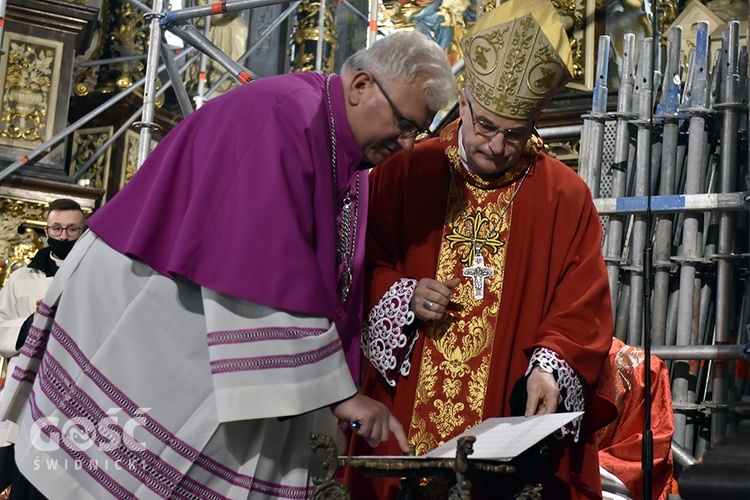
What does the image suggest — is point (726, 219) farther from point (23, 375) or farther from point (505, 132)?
point (23, 375)

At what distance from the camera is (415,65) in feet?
9.22

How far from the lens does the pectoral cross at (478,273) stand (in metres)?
3.33

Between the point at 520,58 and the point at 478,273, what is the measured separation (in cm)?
67

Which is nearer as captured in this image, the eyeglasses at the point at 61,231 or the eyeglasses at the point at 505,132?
the eyeglasses at the point at 505,132

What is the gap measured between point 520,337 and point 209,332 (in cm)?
102

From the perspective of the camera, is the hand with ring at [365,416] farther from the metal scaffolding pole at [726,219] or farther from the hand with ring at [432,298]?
the metal scaffolding pole at [726,219]

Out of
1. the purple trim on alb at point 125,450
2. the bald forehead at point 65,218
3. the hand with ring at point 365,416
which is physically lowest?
the purple trim on alb at point 125,450

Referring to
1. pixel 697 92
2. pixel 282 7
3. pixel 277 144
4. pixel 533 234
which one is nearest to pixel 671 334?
pixel 697 92

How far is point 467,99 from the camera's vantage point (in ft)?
10.9

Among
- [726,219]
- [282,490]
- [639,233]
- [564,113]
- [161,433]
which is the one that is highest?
[564,113]

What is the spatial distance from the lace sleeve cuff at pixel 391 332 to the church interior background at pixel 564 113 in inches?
25.9

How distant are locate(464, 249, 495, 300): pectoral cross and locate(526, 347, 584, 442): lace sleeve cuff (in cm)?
41

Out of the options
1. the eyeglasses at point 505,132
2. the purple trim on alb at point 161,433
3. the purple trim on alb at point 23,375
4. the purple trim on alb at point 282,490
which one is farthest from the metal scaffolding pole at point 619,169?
the purple trim on alb at point 23,375

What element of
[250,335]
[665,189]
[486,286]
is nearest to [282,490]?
[250,335]
